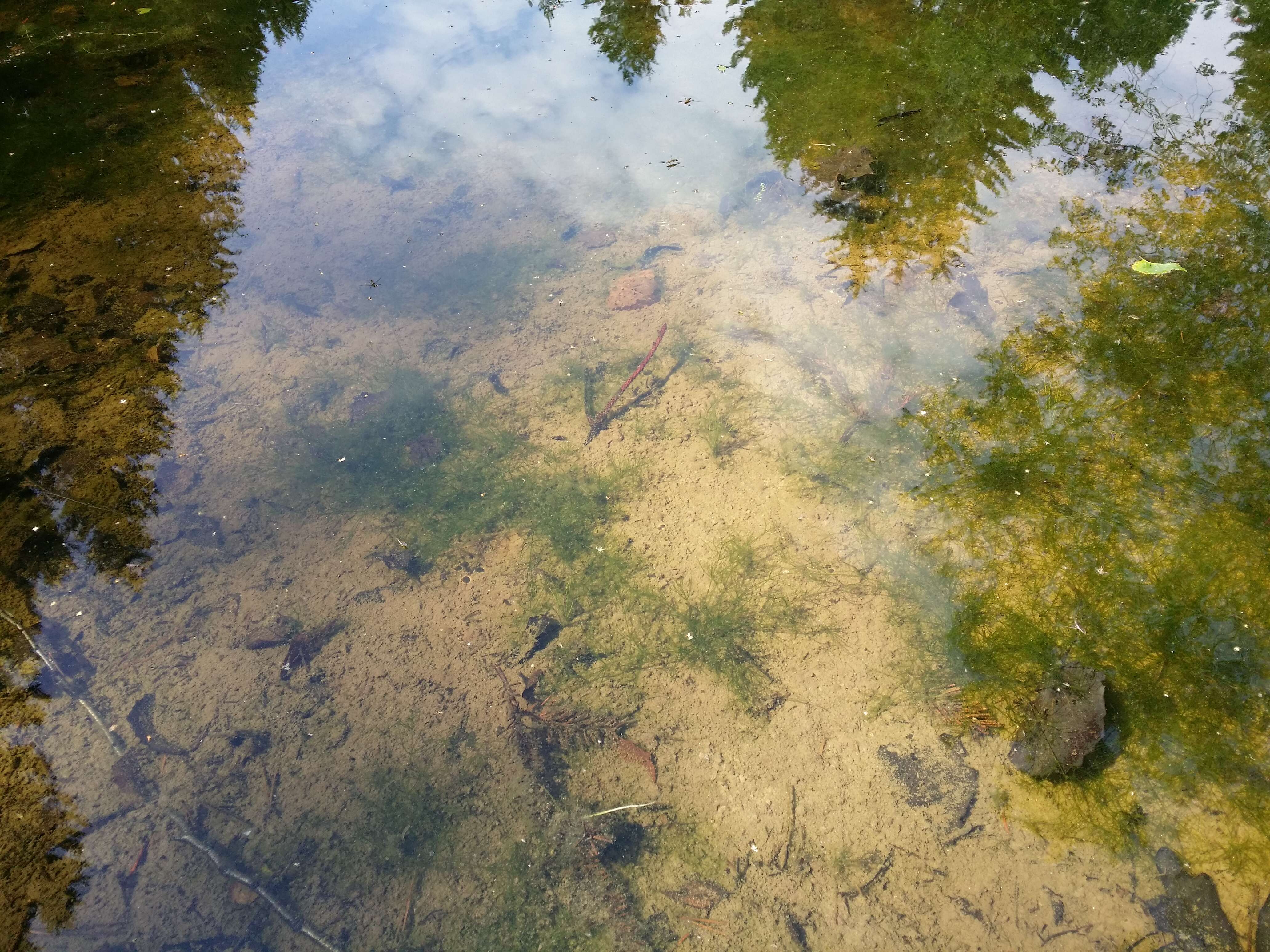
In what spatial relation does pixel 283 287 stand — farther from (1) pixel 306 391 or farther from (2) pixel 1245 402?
(2) pixel 1245 402

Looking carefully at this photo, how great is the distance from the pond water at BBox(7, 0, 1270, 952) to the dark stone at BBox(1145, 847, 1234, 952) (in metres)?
0.01

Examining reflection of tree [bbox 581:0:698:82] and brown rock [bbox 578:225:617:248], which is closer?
brown rock [bbox 578:225:617:248]

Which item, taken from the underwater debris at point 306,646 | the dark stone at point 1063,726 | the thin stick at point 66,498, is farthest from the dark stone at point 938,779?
the thin stick at point 66,498

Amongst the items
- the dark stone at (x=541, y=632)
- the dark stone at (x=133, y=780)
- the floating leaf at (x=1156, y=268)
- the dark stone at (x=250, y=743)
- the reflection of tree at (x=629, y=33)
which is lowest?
the dark stone at (x=133, y=780)

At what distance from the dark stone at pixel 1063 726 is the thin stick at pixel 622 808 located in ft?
4.38

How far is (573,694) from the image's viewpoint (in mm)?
2867

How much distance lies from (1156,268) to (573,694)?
3.93 meters

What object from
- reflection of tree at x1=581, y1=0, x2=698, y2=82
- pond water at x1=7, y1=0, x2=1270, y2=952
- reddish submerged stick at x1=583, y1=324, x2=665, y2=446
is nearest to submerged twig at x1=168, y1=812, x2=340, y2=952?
pond water at x1=7, y1=0, x2=1270, y2=952

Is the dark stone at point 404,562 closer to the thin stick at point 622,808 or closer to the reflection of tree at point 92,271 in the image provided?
the reflection of tree at point 92,271

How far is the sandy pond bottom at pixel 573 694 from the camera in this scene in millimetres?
2355

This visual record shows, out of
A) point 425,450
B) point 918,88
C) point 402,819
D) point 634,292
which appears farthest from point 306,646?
point 918,88

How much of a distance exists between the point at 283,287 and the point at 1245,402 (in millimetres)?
5531

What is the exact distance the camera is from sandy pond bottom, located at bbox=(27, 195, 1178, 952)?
2355 mm

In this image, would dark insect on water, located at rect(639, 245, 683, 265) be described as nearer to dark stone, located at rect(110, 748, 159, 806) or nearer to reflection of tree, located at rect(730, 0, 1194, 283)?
reflection of tree, located at rect(730, 0, 1194, 283)
